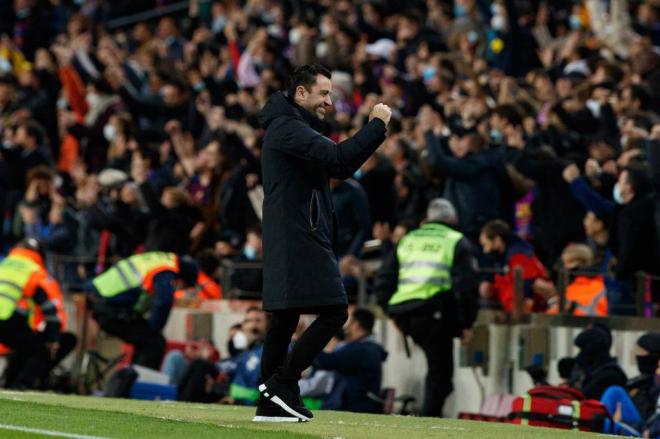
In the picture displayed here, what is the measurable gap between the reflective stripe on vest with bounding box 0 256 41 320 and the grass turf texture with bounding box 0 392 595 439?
5.86m

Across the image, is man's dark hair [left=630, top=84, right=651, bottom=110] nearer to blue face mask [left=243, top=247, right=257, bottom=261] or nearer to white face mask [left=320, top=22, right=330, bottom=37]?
blue face mask [left=243, top=247, right=257, bottom=261]

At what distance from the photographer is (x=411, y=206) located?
62.1 ft

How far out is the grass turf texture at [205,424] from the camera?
1059 centimetres

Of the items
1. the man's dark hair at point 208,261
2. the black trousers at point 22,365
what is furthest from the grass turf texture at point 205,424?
the man's dark hair at point 208,261

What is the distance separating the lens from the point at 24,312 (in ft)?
63.5

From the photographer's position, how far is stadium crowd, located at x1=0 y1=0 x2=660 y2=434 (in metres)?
17.2

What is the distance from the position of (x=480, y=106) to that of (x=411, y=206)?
1259 mm

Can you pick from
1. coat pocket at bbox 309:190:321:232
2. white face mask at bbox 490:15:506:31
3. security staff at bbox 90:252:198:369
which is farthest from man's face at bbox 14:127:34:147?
coat pocket at bbox 309:190:321:232

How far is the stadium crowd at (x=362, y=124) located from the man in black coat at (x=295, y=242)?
125 inches

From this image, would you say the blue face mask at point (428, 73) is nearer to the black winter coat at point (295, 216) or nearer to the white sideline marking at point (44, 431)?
the black winter coat at point (295, 216)

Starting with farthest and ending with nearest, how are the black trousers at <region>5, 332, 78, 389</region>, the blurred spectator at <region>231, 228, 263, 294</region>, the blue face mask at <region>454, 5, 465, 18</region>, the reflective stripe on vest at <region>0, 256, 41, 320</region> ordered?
the blue face mask at <region>454, 5, 465, 18</region>, the black trousers at <region>5, 332, 78, 389</region>, the blurred spectator at <region>231, 228, 263, 294</region>, the reflective stripe on vest at <region>0, 256, 41, 320</region>

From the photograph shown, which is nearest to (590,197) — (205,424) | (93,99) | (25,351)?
(205,424)

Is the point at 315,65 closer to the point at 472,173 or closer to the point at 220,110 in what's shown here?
the point at 472,173

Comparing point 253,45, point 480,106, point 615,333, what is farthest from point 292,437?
point 253,45
